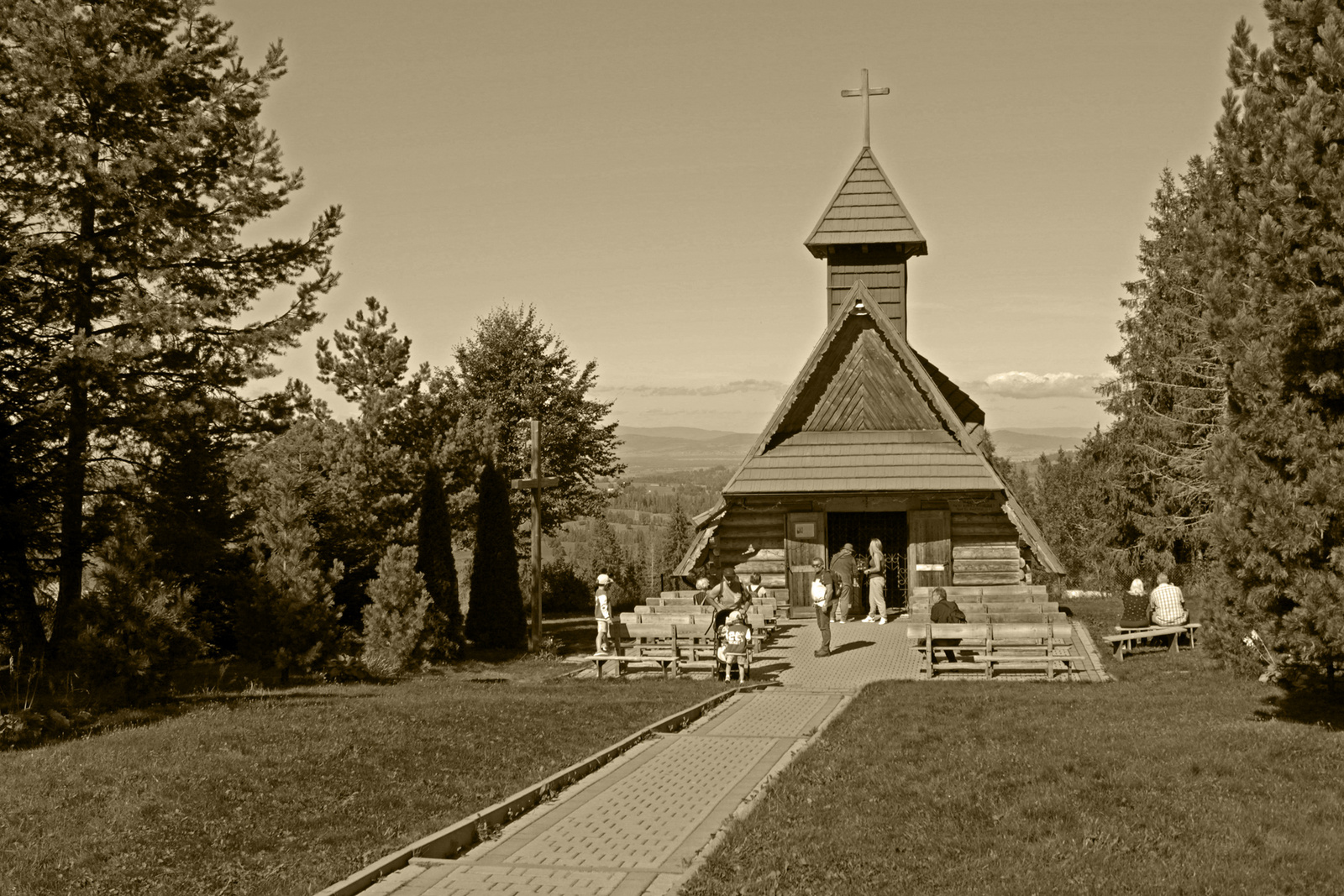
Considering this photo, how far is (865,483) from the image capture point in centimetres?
2711

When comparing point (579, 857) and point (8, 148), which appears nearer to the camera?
point (579, 857)

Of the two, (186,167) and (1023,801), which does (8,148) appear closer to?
(186,167)

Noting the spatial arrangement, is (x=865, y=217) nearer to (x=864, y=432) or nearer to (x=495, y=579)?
(x=864, y=432)

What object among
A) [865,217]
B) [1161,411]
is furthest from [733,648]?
[1161,411]

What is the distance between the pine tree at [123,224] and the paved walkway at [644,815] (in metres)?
11.1

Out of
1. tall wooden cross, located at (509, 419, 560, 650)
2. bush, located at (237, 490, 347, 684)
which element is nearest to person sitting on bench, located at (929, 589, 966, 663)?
tall wooden cross, located at (509, 419, 560, 650)

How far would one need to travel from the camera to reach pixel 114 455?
22.8 m

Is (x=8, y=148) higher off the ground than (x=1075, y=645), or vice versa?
(x=8, y=148)

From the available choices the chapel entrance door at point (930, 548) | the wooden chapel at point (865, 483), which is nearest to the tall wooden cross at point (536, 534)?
the wooden chapel at point (865, 483)

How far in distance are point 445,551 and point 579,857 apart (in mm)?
19183

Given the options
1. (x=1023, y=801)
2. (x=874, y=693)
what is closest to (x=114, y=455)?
(x=874, y=693)

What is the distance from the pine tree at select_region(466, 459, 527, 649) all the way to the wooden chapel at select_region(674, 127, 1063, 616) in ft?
15.7

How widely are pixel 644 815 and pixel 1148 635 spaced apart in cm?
1427

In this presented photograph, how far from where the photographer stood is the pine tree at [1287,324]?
11.6m
